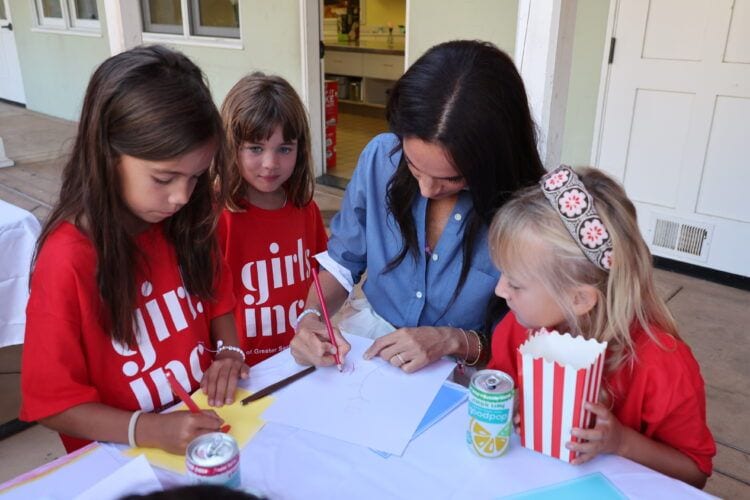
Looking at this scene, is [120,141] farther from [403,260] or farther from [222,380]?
[403,260]

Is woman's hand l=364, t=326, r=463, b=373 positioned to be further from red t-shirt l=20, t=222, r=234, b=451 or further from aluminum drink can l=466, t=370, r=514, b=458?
red t-shirt l=20, t=222, r=234, b=451

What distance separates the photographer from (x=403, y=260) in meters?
1.40

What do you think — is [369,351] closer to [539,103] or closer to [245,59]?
[539,103]

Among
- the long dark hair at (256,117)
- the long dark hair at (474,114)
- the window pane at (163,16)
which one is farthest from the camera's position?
the window pane at (163,16)

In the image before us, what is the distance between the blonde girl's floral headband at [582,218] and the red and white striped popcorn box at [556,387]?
143mm

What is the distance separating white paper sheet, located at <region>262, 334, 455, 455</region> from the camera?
968 mm

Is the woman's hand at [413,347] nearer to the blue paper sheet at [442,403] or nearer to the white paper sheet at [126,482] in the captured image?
the blue paper sheet at [442,403]

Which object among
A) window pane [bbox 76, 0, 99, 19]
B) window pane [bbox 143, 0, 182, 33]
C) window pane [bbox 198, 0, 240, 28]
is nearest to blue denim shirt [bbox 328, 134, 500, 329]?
window pane [bbox 198, 0, 240, 28]

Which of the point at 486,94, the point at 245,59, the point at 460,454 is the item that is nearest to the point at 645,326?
the point at 460,454

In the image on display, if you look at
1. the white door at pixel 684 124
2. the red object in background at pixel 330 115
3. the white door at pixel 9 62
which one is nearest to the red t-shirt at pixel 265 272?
the white door at pixel 684 124

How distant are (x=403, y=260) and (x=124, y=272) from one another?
0.61 meters

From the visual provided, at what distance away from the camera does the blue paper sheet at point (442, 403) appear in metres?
0.99

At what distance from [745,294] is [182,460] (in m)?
3.18

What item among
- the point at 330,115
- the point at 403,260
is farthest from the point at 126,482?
the point at 330,115
